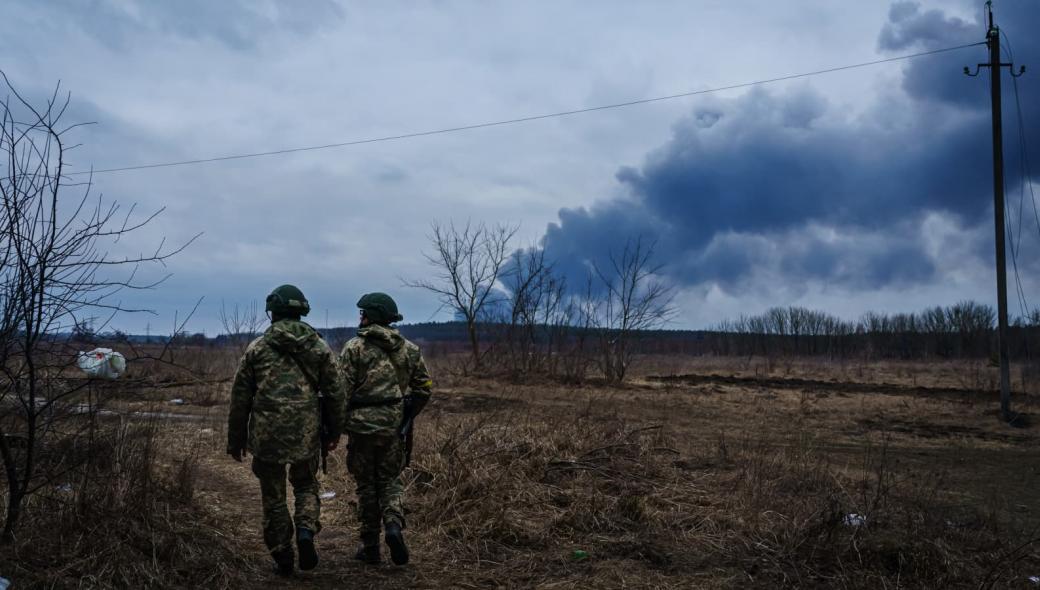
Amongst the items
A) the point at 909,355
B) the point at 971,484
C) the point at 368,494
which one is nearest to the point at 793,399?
the point at 971,484

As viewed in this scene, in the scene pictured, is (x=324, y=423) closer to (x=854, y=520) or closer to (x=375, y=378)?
(x=375, y=378)

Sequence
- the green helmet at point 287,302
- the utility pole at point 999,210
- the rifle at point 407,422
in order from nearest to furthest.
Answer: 1. the green helmet at point 287,302
2. the rifle at point 407,422
3. the utility pole at point 999,210

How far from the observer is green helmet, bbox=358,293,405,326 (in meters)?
5.59

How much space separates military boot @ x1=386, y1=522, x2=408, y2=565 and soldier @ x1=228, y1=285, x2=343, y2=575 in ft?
1.61

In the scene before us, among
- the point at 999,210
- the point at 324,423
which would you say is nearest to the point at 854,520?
the point at 324,423

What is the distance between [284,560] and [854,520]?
13.7ft

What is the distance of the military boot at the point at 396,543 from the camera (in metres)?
5.13

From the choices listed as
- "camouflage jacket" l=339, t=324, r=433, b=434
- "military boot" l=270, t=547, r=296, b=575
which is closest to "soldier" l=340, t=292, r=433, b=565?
"camouflage jacket" l=339, t=324, r=433, b=434

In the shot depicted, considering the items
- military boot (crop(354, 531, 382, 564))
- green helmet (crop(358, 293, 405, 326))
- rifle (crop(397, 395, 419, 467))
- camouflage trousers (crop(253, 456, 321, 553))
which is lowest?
military boot (crop(354, 531, 382, 564))

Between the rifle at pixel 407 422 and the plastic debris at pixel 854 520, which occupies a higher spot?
the rifle at pixel 407 422

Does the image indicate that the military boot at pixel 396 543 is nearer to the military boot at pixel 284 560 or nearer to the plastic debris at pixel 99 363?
the military boot at pixel 284 560

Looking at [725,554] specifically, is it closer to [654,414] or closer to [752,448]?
[752,448]

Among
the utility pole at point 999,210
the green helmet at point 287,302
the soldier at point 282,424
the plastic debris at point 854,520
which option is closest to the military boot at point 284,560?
the soldier at point 282,424

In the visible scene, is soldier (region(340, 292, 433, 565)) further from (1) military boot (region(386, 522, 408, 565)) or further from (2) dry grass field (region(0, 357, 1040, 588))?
(2) dry grass field (region(0, 357, 1040, 588))
